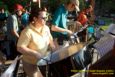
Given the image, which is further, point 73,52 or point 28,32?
point 28,32

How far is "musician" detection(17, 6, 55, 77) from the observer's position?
3684 mm

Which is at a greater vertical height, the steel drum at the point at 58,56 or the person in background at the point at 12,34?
the steel drum at the point at 58,56

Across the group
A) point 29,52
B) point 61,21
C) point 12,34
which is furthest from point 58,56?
point 12,34

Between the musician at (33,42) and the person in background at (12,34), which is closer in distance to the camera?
the musician at (33,42)

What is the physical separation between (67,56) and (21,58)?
74 cm

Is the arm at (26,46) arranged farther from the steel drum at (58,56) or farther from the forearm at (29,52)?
the steel drum at (58,56)

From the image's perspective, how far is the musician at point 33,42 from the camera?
12.1 feet

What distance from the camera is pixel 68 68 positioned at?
3.28 m

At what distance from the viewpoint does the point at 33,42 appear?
377 cm

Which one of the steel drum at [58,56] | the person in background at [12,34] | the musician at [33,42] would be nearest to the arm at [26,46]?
the musician at [33,42]

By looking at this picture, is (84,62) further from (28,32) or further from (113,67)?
A: (113,67)

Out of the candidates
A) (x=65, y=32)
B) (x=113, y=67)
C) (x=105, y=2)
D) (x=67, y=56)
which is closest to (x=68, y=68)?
(x=67, y=56)

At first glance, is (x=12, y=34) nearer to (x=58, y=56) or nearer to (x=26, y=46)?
(x=26, y=46)

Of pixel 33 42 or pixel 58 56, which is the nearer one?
pixel 58 56
